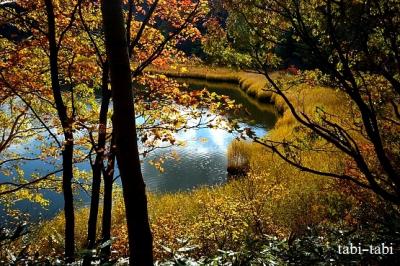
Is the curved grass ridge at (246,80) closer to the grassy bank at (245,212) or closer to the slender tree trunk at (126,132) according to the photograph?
the grassy bank at (245,212)

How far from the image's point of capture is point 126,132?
11.8 ft

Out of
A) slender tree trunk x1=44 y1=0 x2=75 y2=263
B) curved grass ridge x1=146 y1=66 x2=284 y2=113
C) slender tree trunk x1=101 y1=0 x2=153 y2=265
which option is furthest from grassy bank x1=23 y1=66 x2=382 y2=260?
curved grass ridge x1=146 y1=66 x2=284 y2=113

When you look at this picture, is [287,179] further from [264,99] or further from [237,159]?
[264,99]

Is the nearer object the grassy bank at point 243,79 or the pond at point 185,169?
the pond at point 185,169

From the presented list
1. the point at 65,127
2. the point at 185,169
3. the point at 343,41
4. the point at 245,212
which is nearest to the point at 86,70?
the point at 65,127

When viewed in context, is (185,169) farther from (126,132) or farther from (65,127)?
(126,132)

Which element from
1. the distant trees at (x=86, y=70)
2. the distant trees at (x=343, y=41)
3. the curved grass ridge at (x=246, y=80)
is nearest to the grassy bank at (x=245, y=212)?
the distant trees at (x=86, y=70)

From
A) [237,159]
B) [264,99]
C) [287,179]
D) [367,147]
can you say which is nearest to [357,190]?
[367,147]

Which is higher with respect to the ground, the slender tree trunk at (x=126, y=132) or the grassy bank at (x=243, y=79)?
the grassy bank at (x=243, y=79)

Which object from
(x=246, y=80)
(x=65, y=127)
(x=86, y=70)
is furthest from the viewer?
(x=246, y=80)

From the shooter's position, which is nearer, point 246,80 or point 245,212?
point 245,212

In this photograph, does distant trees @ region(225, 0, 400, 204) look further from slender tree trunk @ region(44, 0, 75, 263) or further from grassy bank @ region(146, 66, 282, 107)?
grassy bank @ region(146, 66, 282, 107)

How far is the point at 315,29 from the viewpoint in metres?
6.64

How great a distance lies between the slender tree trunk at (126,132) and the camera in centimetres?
352
